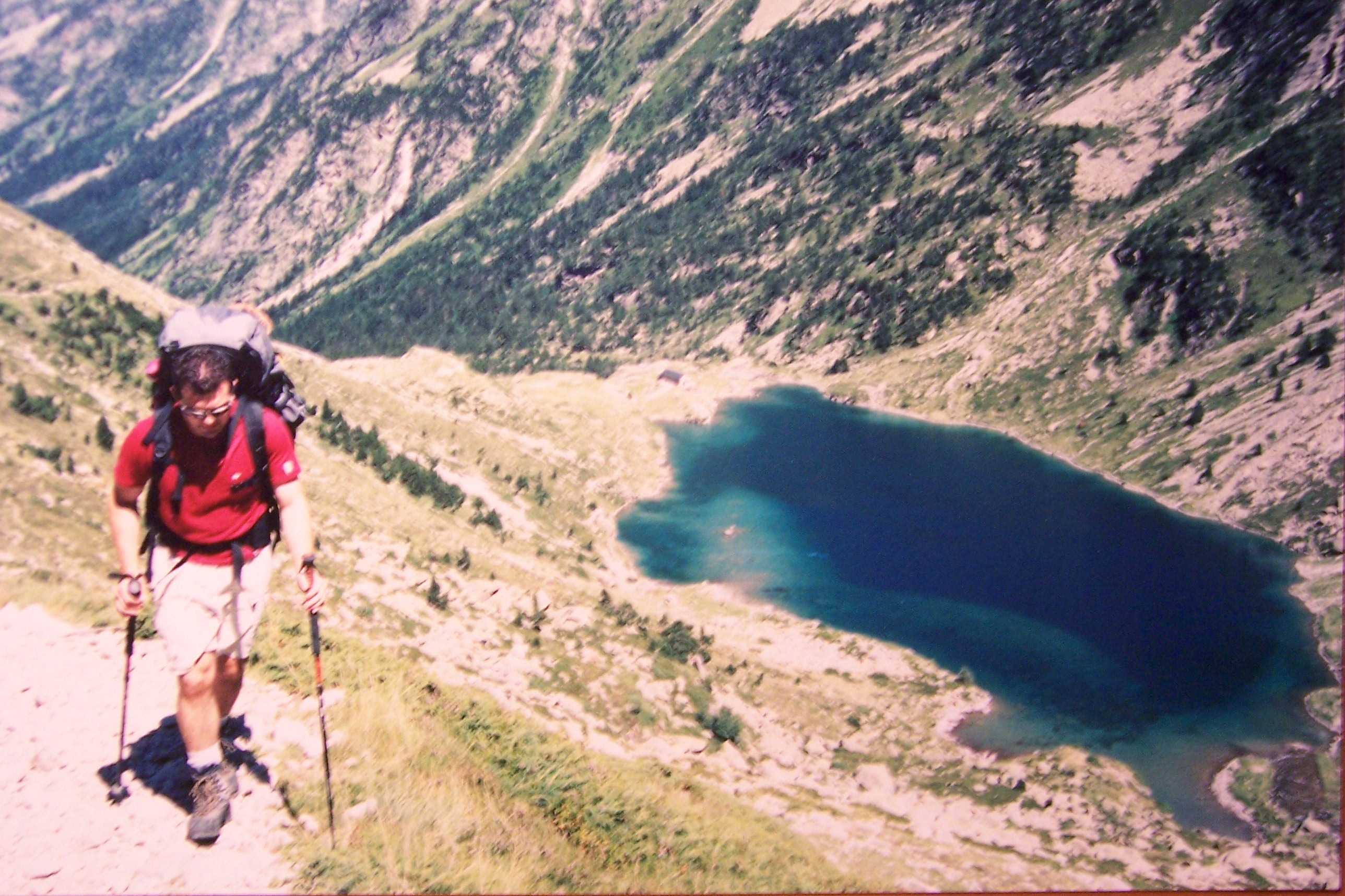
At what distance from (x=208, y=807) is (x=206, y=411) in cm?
322

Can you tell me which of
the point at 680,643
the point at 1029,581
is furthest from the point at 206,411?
the point at 1029,581

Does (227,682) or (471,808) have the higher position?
(227,682)

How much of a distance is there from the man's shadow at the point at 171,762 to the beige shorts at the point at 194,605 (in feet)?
3.95

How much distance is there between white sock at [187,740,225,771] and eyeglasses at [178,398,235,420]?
8.97 feet

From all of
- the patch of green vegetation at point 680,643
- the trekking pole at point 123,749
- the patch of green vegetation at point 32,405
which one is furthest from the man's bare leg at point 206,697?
the patch of green vegetation at point 680,643

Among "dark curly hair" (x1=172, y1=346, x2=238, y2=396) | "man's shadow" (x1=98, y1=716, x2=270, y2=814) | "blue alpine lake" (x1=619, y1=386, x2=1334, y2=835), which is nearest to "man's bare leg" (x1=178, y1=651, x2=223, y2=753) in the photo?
"man's shadow" (x1=98, y1=716, x2=270, y2=814)

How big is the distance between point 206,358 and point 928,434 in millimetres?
84351

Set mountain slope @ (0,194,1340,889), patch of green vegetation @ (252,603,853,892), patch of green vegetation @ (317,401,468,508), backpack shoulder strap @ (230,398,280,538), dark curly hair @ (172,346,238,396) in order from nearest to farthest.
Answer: dark curly hair @ (172,346,238,396) < backpack shoulder strap @ (230,398,280,538) < patch of green vegetation @ (252,603,853,892) < mountain slope @ (0,194,1340,889) < patch of green vegetation @ (317,401,468,508)

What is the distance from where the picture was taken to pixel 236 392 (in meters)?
5.74

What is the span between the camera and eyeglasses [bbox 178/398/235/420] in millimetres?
5418

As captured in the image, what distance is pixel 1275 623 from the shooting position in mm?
47688

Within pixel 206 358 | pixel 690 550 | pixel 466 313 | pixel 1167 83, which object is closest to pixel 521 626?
pixel 206 358

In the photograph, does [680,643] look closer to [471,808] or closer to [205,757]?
[471,808]

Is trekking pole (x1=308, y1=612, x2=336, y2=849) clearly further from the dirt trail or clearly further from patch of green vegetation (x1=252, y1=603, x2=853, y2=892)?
the dirt trail
